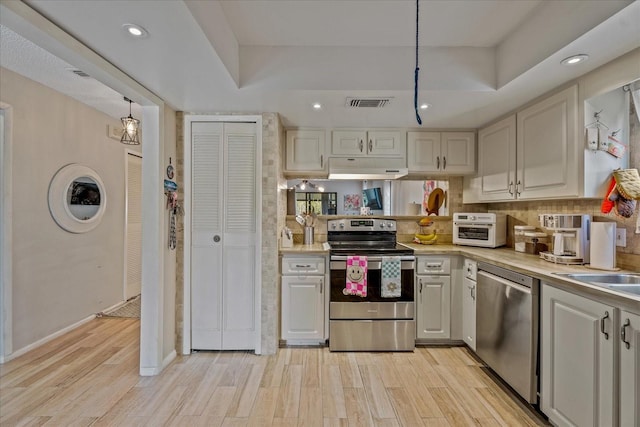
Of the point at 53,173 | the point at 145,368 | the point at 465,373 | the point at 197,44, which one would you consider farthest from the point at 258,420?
the point at 53,173

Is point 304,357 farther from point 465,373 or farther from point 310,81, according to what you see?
point 310,81

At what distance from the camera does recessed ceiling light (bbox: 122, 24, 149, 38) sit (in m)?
1.48

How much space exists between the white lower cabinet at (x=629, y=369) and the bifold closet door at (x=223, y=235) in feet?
7.83

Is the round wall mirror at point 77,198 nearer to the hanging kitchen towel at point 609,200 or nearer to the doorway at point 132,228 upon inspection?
the doorway at point 132,228

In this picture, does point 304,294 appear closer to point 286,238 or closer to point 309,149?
point 286,238

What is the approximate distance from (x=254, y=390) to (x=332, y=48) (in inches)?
100

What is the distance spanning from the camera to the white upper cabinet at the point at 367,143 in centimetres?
311

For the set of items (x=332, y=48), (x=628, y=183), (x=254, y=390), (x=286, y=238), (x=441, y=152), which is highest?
(x=332, y=48)

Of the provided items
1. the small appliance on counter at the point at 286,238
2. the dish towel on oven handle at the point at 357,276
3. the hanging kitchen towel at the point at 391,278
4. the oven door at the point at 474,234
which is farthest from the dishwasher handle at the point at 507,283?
the small appliance on counter at the point at 286,238

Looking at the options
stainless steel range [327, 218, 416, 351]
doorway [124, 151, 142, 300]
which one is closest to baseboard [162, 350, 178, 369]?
stainless steel range [327, 218, 416, 351]

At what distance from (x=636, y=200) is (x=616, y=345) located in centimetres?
97

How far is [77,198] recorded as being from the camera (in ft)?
10.2

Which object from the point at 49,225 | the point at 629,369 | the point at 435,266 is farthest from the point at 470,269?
the point at 49,225

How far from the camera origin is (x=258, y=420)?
1862 millimetres
